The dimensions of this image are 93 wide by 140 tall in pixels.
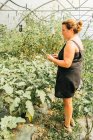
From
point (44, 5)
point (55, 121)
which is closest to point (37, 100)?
point (55, 121)

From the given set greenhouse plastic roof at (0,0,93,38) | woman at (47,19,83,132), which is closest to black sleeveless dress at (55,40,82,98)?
woman at (47,19,83,132)

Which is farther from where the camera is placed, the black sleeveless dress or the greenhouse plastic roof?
the greenhouse plastic roof

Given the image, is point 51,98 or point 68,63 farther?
point 51,98

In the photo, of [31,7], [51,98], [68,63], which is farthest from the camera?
[31,7]

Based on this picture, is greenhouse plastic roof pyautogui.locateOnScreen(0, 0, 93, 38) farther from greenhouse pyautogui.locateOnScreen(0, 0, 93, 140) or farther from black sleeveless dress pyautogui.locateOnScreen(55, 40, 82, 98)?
black sleeveless dress pyautogui.locateOnScreen(55, 40, 82, 98)

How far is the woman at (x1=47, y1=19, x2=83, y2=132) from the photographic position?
361cm

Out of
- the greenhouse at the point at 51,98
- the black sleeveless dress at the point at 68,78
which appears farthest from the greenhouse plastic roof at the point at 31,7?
the black sleeveless dress at the point at 68,78

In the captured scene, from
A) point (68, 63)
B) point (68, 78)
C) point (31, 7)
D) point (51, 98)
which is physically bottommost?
point (51, 98)

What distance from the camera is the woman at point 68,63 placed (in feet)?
11.9

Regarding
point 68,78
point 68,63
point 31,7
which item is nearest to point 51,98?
point 68,78

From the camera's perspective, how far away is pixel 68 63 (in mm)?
3598

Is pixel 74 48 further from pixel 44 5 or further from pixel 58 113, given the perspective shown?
pixel 44 5

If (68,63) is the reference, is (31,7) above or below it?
above

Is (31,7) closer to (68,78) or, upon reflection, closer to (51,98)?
(51,98)
